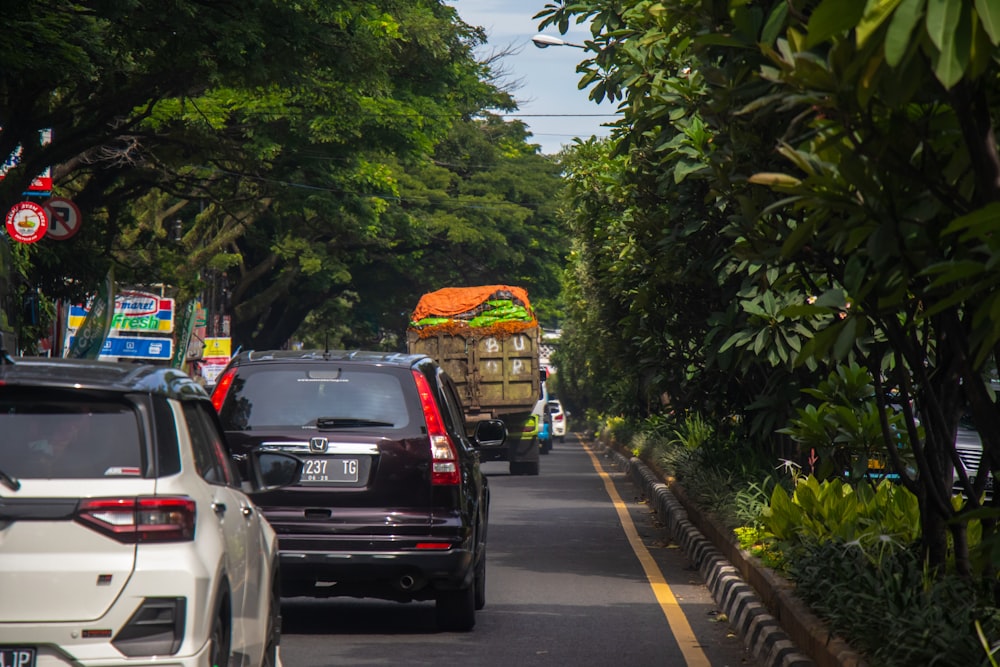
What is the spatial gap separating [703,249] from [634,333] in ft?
16.7

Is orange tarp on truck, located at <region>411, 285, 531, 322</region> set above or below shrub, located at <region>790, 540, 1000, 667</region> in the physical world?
above

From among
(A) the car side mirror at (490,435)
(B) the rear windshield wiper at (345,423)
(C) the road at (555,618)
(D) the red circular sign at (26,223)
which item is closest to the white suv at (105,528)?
(C) the road at (555,618)

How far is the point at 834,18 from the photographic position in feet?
12.3

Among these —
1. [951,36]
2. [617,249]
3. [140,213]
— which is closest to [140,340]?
[140,213]

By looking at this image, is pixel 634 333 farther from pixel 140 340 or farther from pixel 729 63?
pixel 140 340

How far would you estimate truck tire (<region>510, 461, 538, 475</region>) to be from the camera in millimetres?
30812

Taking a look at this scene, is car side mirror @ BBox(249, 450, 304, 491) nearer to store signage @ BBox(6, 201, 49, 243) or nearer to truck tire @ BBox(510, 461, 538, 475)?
store signage @ BBox(6, 201, 49, 243)

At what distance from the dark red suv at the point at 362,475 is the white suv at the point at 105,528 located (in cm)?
366

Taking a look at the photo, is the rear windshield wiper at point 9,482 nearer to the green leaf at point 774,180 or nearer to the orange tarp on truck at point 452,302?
the green leaf at point 774,180

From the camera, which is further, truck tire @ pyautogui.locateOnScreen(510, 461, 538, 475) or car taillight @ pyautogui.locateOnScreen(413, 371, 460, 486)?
truck tire @ pyautogui.locateOnScreen(510, 461, 538, 475)

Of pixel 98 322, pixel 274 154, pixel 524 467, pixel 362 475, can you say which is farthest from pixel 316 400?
pixel 524 467

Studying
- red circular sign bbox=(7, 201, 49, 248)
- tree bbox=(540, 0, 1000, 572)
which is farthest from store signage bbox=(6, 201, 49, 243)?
tree bbox=(540, 0, 1000, 572)

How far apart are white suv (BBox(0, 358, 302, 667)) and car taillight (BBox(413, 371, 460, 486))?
3.78 m

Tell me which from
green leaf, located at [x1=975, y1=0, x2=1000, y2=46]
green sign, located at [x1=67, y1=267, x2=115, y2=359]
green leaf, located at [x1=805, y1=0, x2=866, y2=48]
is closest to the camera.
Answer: green leaf, located at [x1=975, y1=0, x2=1000, y2=46]
